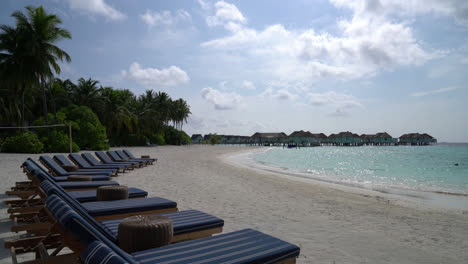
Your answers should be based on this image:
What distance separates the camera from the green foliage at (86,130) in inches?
1120

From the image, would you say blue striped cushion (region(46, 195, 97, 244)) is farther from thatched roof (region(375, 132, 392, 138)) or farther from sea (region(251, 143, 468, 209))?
thatched roof (region(375, 132, 392, 138))

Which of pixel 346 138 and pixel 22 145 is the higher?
pixel 346 138

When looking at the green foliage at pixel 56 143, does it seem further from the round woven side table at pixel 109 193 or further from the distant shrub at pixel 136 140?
the distant shrub at pixel 136 140

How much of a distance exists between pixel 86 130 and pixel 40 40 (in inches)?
344

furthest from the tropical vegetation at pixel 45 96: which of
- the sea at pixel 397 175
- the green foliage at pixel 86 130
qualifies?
the sea at pixel 397 175

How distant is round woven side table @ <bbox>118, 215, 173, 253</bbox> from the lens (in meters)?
2.68

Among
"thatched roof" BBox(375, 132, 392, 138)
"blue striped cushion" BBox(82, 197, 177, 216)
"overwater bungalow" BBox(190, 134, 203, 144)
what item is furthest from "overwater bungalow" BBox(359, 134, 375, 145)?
"blue striped cushion" BBox(82, 197, 177, 216)

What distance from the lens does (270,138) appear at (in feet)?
363

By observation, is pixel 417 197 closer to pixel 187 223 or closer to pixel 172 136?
pixel 187 223

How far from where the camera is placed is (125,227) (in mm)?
2723

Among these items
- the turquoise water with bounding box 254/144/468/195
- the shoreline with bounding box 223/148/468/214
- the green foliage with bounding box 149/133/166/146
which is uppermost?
the green foliage with bounding box 149/133/166/146

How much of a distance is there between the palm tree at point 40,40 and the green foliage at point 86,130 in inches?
156

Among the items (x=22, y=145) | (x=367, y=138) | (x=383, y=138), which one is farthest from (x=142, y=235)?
(x=383, y=138)

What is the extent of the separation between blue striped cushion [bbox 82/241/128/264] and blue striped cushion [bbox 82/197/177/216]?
102 inches
